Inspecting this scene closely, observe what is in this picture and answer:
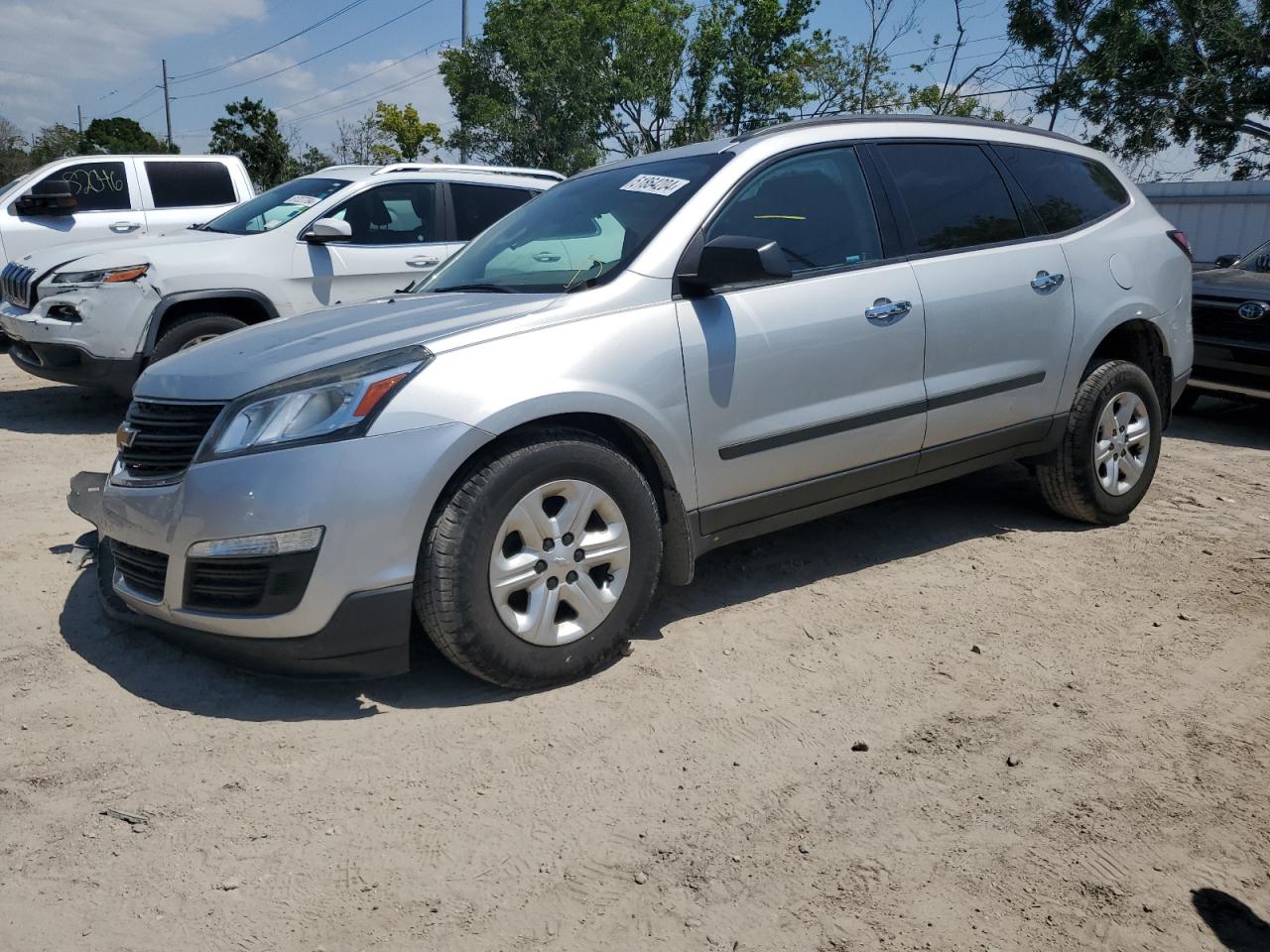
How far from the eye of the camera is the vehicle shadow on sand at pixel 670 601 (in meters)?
3.40

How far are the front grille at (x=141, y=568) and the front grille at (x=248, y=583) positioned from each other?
0.16 meters

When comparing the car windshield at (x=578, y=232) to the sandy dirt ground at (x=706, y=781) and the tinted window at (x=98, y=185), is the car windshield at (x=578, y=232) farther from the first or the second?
the tinted window at (x=98, y=185)

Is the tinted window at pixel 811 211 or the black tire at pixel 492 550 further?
the tinted window at pixel 811 211

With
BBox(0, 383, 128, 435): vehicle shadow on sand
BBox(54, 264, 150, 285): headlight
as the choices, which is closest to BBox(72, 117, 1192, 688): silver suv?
BBox(54, 264, 150, 285): headlight

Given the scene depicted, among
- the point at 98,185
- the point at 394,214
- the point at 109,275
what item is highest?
the point at 98,185

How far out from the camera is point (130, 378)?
7.12 meters

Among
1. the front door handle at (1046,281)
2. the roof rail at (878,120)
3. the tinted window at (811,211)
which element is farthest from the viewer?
the front door handle at (1046,281)

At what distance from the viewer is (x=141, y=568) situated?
11.3 ft

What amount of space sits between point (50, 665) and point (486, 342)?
1850 millimetres

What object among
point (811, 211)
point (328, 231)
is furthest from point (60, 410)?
point (811, 211)

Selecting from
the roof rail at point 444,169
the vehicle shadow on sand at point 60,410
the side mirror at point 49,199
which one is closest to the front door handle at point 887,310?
the roof rail at point 444,169

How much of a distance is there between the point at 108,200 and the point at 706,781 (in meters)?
10.0

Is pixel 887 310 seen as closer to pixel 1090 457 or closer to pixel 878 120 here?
pixel 878 120

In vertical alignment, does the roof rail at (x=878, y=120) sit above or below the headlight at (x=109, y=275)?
above
